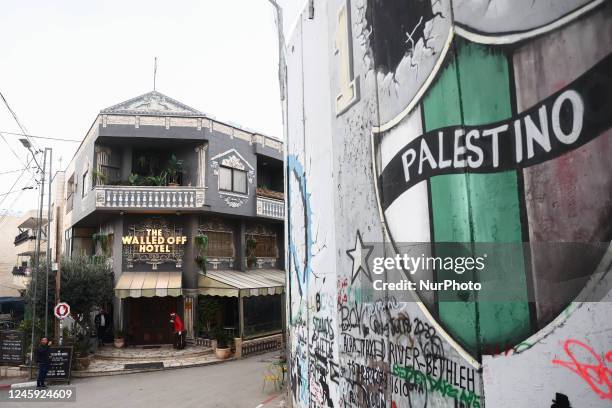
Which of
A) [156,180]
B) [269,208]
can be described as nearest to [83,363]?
[156,180]

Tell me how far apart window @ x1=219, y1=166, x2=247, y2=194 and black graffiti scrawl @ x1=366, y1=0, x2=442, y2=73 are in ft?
50.3

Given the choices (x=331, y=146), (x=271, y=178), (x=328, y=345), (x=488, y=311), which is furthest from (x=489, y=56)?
(x=271, y=178)

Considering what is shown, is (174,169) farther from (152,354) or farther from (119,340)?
(152,354)

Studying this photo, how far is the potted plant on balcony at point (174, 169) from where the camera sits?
68.6 feet

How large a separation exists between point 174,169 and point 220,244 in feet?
13.9

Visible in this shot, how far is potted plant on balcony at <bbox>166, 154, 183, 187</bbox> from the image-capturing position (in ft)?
68.6

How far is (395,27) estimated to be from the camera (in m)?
5.91

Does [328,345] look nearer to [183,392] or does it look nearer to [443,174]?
[443,174]

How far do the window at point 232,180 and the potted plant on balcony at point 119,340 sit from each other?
7.82m

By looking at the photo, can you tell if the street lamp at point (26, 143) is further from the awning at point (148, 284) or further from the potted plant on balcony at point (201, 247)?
the potted plant on balcony at point (201, 247)

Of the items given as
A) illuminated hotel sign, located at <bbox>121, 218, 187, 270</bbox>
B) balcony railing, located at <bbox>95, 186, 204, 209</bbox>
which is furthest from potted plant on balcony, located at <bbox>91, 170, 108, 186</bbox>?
illuminated hotel sign, located at <bbox>121, 218, 187, 270</bbox>

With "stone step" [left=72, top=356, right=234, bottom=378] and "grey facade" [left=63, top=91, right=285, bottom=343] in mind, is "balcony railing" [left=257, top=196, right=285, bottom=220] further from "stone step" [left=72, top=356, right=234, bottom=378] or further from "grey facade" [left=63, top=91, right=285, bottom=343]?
"stone step" [left=72, top=356, right=234, bottom=378]

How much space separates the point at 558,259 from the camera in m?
3.74

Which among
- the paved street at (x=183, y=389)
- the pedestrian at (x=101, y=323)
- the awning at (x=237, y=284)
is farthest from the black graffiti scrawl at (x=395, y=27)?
the pedestrian at (x=101, y=323)
